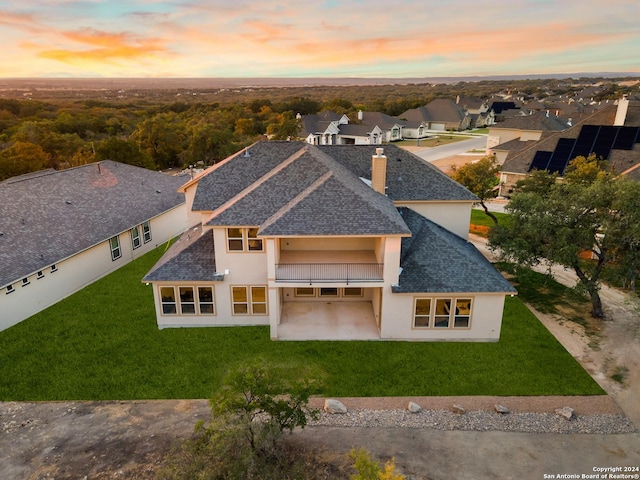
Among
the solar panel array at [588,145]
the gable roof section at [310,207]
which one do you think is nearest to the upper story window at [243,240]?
the gable roof section at [310,207]

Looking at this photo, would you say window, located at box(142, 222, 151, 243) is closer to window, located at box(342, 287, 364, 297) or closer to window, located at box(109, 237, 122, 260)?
window, located at box(109, 237, 122, 260)

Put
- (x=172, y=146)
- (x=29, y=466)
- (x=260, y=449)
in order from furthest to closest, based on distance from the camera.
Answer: (x=172, y=146) → (x=29, y=466) → (x=260, y=449)

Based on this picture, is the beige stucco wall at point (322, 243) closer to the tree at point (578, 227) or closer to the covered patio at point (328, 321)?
the covered patio at point (328, 321)

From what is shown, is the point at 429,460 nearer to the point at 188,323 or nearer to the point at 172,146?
the point at 188,323

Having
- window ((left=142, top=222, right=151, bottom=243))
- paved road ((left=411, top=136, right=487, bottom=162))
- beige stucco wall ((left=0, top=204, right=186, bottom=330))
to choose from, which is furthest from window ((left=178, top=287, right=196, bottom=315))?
paved road ((left=411, top=136, right=487, bottom=162))

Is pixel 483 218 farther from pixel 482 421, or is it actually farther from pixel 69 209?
pixel 69 209

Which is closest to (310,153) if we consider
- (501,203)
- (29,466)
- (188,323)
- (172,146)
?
(188,323)
